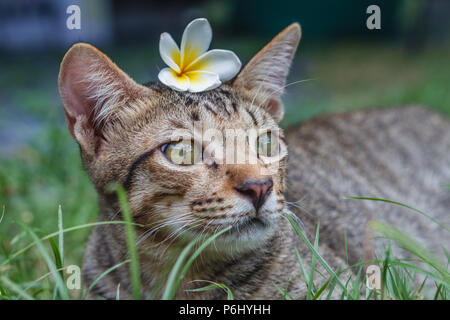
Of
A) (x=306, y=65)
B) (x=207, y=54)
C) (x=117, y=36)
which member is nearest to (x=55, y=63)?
(x=117, y=36)

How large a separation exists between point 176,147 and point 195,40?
1.44 ft

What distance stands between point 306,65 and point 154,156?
641 cm

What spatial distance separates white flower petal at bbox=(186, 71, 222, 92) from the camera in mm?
2008

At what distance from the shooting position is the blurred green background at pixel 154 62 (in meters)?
3.79

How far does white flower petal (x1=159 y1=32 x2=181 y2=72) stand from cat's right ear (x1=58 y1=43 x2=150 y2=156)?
191mm

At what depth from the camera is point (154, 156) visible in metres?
1.97

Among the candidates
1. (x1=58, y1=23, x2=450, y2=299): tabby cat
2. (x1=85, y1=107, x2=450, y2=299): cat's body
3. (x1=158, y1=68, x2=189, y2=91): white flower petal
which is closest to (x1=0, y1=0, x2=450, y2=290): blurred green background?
(x1=85, y1=107, x2=450, y2=299): cat's body

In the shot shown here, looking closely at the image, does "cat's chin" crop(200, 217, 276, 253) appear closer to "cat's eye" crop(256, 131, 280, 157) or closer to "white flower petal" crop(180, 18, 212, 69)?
"cat's eye" crop(256, 131, 280, 157)

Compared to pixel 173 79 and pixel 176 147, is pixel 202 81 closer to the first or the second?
pixel 173 79

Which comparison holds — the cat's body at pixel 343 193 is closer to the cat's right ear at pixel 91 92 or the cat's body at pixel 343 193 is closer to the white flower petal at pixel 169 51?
the cat's right ear at pixel 91 92

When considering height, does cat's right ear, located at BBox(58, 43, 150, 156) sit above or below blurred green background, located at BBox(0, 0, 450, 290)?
above

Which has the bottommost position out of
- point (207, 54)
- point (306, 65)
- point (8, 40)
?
point (306, 65)

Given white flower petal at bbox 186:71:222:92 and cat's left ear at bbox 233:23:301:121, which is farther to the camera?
cat's left ear at bbox 233:23:301:121
